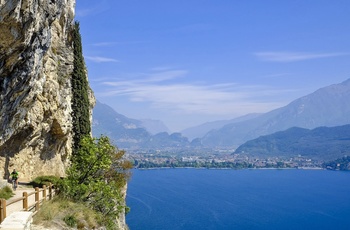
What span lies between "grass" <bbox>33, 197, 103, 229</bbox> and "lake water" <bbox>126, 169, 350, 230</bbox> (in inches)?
2548

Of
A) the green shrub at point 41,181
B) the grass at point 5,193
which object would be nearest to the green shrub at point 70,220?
the grass at point 5,193

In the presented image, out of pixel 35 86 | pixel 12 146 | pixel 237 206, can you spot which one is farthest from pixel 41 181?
pixel 237 206

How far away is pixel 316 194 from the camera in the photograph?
137 metres

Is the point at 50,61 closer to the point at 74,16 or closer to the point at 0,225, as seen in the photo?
the point at 74,16

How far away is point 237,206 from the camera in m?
112

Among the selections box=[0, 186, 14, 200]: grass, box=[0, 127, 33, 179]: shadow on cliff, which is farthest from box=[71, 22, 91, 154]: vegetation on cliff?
box=[0, 186, 14, 200]: grass

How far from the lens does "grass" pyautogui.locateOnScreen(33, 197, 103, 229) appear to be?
53.6 ft

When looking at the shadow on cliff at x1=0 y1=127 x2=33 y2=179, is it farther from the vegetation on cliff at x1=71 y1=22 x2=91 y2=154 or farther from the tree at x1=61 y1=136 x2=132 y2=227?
the vegetation on cliff at x1=71 y1=22 x2=91 y2=154

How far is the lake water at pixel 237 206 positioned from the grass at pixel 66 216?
212ft

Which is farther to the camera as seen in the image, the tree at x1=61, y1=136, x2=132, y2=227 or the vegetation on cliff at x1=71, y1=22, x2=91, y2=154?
the vegetation on cliff at x1=71, y1=22, x2=91, y2=154

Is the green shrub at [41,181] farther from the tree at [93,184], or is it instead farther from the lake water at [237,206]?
the lake water at [237,206]

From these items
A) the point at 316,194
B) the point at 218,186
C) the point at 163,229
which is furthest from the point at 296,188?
the point at 163,229

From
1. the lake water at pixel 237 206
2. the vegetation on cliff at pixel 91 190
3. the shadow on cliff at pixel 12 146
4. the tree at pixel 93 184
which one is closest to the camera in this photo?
the vegetation on cliff at pixel 91 190

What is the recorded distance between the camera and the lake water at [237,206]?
89562mm
